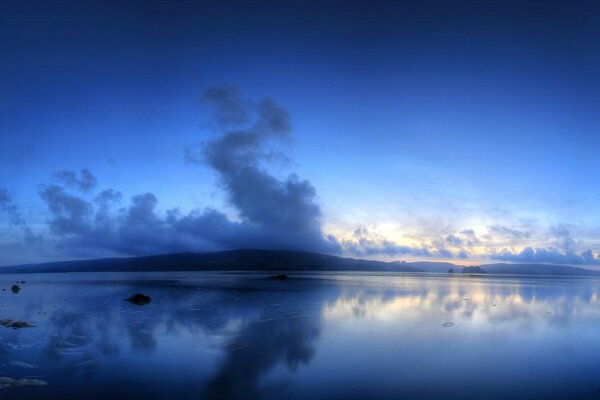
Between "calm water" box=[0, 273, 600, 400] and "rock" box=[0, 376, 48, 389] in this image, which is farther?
"calm water" box=[0, 273, 600, 400]

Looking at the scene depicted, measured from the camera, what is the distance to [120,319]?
29.0 meters

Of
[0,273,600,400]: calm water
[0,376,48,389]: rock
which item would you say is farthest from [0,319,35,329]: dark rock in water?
[0,376,48,389]: rock

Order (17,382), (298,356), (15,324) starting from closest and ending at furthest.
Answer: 1. (17,382)
2. (298,356)
3. (15,324)

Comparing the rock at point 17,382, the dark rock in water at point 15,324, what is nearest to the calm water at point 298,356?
the rock at point 17,382

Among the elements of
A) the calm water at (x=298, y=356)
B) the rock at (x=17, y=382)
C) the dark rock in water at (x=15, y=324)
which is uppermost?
the rock at (x=17, y=382)

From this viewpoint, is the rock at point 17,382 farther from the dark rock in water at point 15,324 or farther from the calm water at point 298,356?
the dark rock in water at point 15,324

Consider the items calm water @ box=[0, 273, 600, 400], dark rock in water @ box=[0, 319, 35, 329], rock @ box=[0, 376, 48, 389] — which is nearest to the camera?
rock @ box=[0, 376, 48, 389]

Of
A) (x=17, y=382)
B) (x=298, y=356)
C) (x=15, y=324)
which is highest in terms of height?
(x=17, y=382)


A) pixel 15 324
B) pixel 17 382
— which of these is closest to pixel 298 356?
pixel 17 382

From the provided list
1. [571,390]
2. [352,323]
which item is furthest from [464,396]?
[352,323]

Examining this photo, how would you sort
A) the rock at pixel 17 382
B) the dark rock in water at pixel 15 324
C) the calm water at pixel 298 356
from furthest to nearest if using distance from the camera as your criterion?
the dark rock in water at pixel 15 324 < the calm water at pixel 298 356 < the rock at pixel 17 382

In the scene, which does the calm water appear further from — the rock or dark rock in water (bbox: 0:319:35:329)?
dark rock in water (bbox: 0:319:35:329)

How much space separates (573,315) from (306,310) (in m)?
24.6

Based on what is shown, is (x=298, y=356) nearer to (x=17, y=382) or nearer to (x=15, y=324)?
(x=17, y=382)
